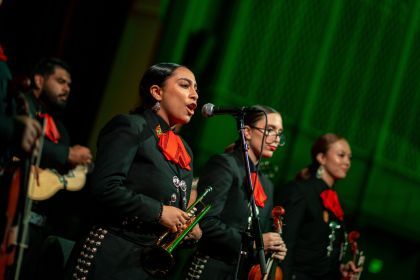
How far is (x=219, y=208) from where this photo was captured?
3.94 metres

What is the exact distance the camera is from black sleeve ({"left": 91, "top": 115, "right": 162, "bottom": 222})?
300 centimetres

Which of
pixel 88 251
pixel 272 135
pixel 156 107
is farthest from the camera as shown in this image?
pixel 272 135

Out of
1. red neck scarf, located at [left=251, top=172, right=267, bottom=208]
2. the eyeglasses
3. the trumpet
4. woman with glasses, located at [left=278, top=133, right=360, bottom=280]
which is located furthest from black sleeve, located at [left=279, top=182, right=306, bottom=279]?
the trumpet

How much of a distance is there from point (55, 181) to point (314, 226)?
2135 millimetres

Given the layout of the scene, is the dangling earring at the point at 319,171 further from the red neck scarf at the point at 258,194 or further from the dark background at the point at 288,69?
the red neck scarf at the point at 258,194

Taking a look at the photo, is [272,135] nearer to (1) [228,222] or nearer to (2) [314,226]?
(1) [228,222]

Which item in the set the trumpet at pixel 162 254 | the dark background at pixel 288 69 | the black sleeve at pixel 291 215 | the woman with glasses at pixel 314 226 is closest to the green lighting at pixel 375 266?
the dark background at pixel 288 69

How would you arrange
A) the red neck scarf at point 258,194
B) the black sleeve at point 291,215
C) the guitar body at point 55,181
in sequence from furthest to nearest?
the guitar body at point 55,181, the black sleeve at point 291,215, the red neck scarf at point 258,194

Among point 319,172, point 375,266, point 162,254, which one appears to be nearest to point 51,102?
point 319,172

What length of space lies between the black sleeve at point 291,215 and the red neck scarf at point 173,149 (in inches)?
59.2

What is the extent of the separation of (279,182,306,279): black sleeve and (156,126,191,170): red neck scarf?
150 centimetres

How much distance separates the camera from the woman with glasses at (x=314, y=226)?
484 centimetres

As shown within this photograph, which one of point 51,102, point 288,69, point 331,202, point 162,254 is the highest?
point 288,69

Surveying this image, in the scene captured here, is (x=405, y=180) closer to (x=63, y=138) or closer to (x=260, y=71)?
(x=260, y=71)
